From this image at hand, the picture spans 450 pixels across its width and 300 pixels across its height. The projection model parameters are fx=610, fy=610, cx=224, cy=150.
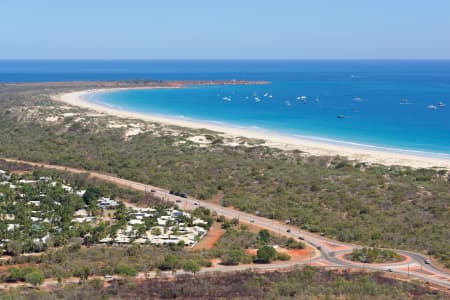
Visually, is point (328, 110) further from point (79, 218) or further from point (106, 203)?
point (79, 218)

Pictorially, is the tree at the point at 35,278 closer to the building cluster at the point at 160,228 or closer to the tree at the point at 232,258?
the building cluster at the point at 160,228

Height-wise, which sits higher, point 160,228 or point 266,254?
point 266,254

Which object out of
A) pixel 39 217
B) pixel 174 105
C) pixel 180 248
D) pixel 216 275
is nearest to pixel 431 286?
pixel 216 275

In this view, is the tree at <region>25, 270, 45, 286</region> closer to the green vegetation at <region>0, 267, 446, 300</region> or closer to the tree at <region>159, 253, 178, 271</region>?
the green vegetation at <region>0, 267, 446, 300</region>

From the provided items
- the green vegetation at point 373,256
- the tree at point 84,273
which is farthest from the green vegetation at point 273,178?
the tree at point 84,273

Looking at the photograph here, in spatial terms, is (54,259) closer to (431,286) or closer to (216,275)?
(216,275)

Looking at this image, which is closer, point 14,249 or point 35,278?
point 35,278

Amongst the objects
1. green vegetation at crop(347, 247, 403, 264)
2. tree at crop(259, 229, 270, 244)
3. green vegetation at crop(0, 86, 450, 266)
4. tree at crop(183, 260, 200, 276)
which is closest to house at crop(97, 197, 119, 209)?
green vegetation at crop(0, 86, 450, 266)

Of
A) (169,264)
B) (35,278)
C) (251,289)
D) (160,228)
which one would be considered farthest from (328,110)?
(35,278)
